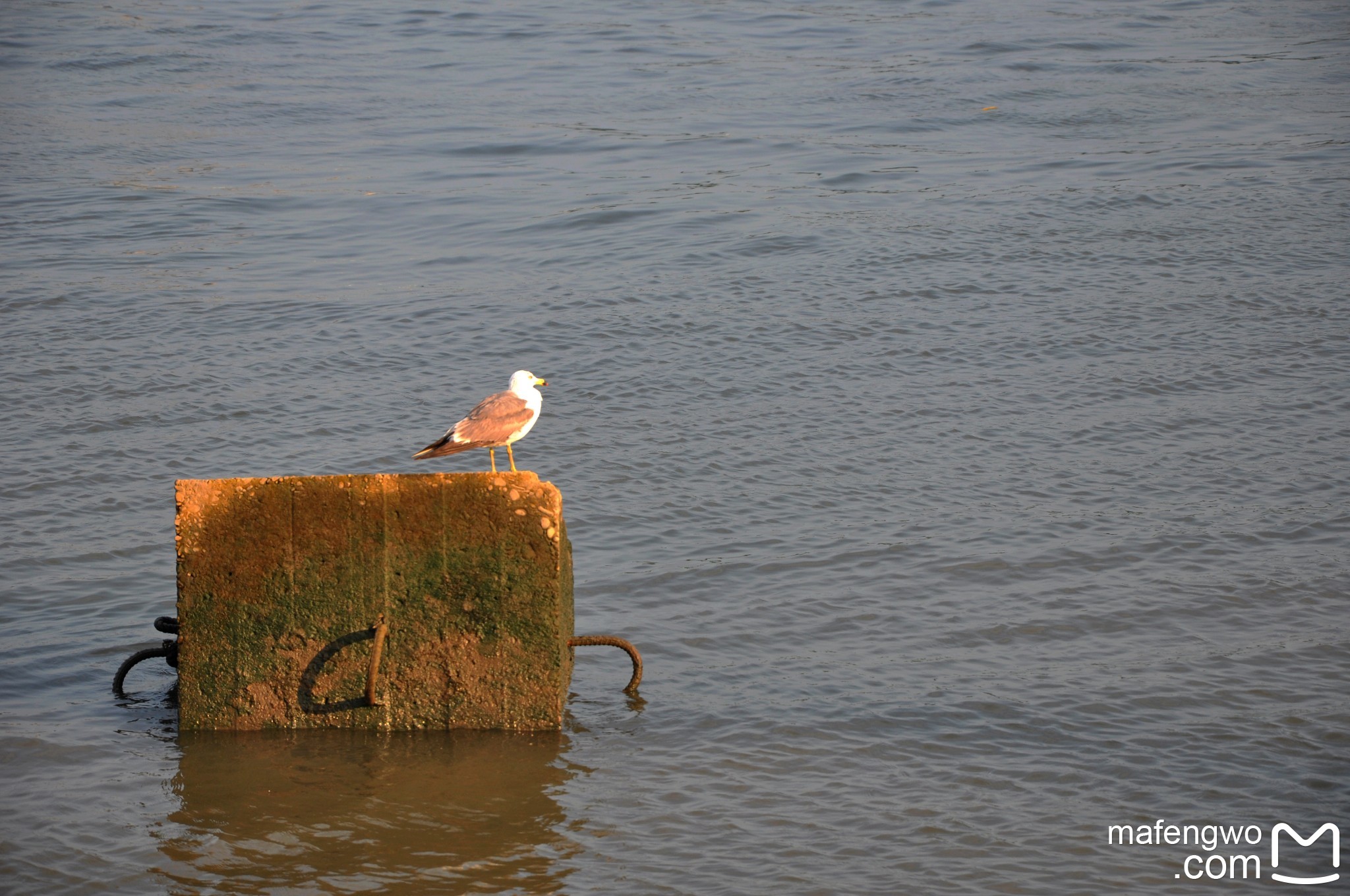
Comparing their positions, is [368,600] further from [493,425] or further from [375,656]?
[493,425]

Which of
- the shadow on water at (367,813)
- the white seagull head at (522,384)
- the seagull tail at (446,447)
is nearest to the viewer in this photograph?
the shadow on water at (367,813)

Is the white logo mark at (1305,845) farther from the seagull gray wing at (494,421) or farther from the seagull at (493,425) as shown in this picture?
the seagull gray wing at (494,421)

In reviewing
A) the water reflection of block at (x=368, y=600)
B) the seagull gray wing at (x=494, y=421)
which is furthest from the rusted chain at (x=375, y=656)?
the seagull gray wing at (x=494, y=421)

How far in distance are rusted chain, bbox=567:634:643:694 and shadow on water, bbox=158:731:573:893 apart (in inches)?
17.1

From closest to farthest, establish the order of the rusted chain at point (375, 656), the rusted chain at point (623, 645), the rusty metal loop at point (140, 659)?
1. the rusted chain at point (375, 656)
2. the rusty metal loop at point (140, 659)
3. the rusted chain at point (623, 645)

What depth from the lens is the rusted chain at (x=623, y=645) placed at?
6227 millimetres

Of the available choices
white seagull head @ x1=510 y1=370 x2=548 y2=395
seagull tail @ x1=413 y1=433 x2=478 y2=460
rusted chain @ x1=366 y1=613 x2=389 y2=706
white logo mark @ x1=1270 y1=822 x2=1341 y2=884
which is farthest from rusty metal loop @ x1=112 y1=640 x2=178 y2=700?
white logo mark @ x1=1270 y1=822 x2=1341 y2=884

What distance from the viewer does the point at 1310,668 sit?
6719mm

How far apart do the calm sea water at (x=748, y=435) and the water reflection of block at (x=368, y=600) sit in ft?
0.62

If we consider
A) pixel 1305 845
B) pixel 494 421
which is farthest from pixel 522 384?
pixel 1305 845

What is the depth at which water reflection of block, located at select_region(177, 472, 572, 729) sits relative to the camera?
568 centimetres

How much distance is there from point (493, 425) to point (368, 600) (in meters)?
1.14

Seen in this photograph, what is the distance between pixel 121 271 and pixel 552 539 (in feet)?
33.6

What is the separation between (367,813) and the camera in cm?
548
